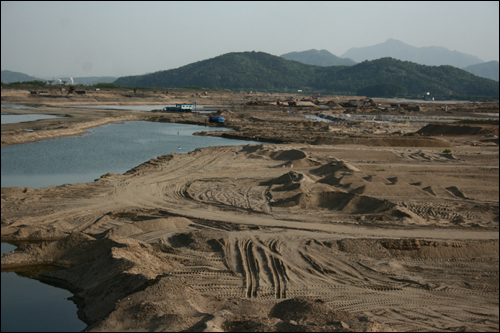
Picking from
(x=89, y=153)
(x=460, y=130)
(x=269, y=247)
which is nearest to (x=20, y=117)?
(x=89, y=153)

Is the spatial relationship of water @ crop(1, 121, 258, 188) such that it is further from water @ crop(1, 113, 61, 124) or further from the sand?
water @ crop(1, 113, 61, 124)

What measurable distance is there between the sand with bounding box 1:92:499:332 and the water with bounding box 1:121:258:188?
131 inches

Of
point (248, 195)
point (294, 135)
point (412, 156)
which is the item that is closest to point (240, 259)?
point (248, 195)

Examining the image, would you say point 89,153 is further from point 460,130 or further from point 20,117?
point 460,130

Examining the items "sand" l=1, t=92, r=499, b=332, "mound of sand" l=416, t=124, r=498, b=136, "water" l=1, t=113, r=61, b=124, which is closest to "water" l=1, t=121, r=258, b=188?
"sand" l=1, t=92, r=499, b=332

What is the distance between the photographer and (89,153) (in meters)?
30.1

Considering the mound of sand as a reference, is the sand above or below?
below

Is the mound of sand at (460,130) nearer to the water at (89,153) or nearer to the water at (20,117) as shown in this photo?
the water at (89,153)

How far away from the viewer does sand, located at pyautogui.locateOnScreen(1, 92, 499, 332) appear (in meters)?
8.21

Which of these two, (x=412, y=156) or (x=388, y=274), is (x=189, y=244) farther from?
(x=412, y=156)

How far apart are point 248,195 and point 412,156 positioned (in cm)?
1618

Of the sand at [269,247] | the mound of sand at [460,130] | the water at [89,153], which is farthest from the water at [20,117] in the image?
the mound of sand at [460,130]

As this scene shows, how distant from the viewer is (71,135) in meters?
39.3

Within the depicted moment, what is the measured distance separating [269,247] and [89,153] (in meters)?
21.9
